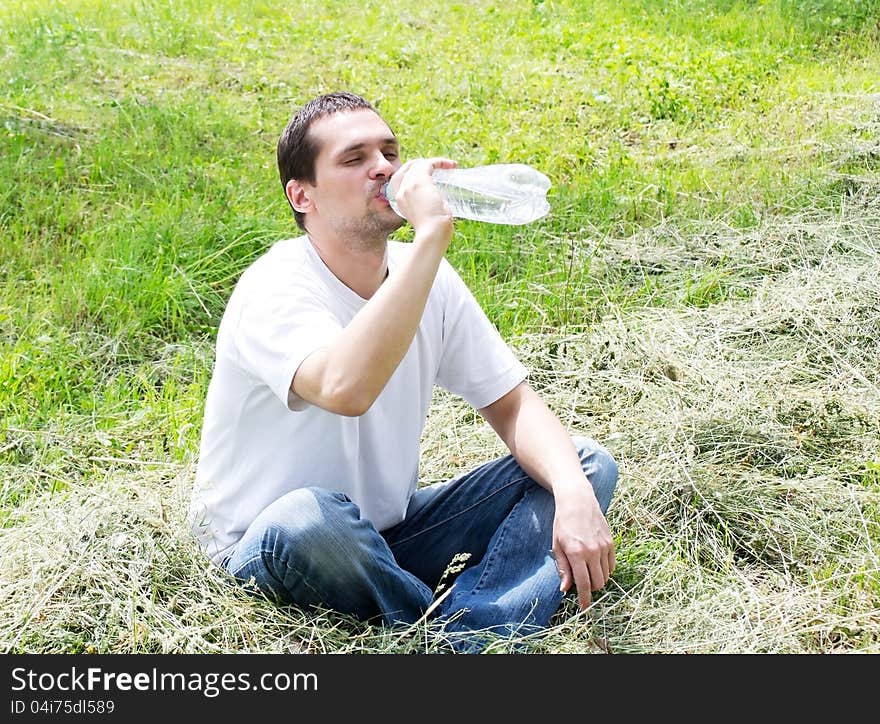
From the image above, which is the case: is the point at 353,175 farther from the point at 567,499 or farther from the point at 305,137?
the point at 567,499

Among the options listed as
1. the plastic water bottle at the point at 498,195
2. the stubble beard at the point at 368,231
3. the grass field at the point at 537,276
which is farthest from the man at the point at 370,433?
the plastic water bottle at the point at 498,195

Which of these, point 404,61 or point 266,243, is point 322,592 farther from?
point 404,61

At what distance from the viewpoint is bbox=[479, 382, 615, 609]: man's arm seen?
99.6 inches

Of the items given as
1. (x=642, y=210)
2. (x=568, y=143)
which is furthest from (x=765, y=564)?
(x=568, y=143)

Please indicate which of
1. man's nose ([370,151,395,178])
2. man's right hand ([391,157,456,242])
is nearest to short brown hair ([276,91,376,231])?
man's nose ([370,151,395,178])

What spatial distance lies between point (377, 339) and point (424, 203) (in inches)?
12.2

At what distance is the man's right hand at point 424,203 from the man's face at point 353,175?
13cm

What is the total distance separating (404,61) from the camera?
7039 mm

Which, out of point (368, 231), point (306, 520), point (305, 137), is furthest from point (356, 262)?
point (306, 520)

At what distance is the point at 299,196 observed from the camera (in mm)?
2693

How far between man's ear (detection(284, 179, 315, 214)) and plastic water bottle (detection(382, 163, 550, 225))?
372mm

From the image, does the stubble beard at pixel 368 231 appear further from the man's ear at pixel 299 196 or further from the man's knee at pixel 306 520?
the man's knee at pixel 306 520

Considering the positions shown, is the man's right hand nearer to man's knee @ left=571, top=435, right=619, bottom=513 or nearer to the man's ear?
the man's ear

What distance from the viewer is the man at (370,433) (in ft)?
7.71
